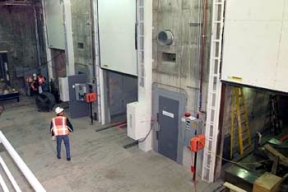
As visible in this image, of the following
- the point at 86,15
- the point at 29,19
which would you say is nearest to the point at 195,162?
the point at 86,15

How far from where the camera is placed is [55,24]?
1202 cm

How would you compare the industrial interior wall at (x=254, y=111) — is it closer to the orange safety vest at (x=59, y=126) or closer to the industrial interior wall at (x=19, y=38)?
the orange safety vest at (x=59, y=126)

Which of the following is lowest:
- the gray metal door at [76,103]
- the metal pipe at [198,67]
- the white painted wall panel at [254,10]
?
the gray metal door at [76,103]

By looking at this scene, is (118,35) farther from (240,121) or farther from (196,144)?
(240,121)

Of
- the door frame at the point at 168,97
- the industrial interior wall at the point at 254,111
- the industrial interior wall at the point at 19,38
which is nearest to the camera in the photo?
the industrial interior wall at the point at 254,111

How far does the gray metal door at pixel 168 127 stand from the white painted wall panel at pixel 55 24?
21.6 ft

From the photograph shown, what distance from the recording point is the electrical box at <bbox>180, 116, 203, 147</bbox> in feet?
20.5

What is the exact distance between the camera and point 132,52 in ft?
26.2

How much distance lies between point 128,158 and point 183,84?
9.02 feet

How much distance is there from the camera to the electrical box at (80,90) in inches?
402

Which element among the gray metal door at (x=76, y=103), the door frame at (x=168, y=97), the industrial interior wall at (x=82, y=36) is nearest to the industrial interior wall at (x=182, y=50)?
the door frame at (x=168, y=97)

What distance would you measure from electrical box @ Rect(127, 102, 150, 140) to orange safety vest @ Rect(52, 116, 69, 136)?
6.04 ft

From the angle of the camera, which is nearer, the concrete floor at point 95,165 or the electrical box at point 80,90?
the concrete floor at point 95,165

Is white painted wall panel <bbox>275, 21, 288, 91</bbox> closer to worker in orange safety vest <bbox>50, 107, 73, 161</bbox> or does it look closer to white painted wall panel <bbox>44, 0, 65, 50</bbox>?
worker in orange safety vest <bbox>50, 107, 73, 161</bbox>
